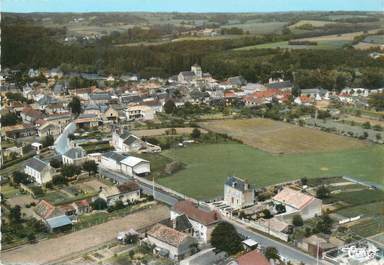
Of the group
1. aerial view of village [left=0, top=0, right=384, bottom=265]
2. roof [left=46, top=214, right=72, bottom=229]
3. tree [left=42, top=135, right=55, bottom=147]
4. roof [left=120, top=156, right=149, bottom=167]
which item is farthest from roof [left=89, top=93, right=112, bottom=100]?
roof [left=46, top=214, right=72, bottom=229]

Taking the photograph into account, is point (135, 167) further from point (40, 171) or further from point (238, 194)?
point (238, 194)

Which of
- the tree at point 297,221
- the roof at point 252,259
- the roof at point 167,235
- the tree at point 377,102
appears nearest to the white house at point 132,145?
the roof at point 167,235

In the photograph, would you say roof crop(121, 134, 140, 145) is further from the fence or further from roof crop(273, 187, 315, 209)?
the fence

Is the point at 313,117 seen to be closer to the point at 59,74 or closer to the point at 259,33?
the point at 59,74

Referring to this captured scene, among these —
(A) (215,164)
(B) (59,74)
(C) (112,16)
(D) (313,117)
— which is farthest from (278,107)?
(C) (112,16)

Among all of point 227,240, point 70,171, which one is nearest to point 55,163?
point 70,171

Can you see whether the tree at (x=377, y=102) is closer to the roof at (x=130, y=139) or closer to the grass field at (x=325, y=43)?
the roof at (x=130, y=139)
